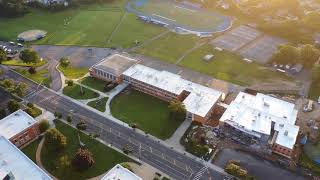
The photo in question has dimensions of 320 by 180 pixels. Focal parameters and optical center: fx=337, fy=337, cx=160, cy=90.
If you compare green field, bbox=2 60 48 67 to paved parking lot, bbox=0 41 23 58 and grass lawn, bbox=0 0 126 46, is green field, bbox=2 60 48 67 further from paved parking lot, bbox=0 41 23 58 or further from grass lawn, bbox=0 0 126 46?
grass lawn, bbox=0 0 126 46

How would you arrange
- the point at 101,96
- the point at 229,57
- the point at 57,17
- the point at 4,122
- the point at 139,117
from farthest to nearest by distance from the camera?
the point at 57,17 → the point at 229,57 → the point at 101,96 → the point at 139,117 → the point at 4,122

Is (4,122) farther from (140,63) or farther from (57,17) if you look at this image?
(57,17)

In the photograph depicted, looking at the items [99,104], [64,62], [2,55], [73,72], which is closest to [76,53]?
[73,72]

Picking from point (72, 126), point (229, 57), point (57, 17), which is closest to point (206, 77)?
point (229, 57)

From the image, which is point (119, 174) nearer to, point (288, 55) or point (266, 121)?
point (266, 121)

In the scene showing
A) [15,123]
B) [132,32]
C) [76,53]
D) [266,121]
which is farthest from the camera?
[132,32]

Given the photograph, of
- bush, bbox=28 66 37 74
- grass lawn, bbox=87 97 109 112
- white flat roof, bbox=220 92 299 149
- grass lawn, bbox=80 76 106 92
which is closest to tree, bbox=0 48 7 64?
bush, bbox=28 66 37 74
